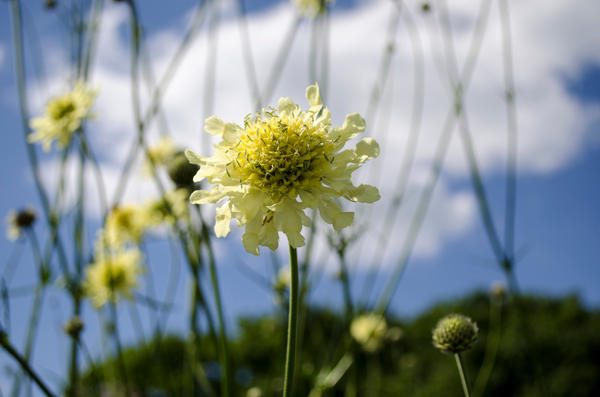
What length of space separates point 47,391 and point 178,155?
2.05 ft

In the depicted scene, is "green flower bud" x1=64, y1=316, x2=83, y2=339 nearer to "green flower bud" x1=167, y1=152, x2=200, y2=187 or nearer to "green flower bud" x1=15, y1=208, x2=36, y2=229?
"green flower bud" x1=167, y1=152, x2=200, y2=187

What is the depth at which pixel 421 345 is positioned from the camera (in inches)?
338

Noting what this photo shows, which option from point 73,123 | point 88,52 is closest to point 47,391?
point 73,123

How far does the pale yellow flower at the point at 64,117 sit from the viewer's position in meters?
1.87

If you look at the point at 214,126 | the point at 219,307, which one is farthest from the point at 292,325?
the point at 219,307

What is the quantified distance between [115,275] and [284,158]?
1.79 metres

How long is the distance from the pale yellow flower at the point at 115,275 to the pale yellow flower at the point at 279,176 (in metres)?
1.52

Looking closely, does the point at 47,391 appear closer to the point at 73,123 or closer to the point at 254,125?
the point at 254,125

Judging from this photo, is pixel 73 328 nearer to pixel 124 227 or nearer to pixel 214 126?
pixel 214 126

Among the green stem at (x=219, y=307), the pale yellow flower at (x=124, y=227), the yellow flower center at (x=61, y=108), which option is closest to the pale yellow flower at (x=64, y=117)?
the yellow flower center at (x=61, y=108)

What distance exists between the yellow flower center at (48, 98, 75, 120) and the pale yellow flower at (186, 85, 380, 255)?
1.32m

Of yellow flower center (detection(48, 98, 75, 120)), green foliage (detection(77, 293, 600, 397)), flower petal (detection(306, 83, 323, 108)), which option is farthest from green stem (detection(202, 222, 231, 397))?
green foliage (detection(77, 293, 600, 397))

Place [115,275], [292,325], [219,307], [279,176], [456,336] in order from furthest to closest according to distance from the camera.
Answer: [115,275] < [219,307] < [456,336] < [279,176] < [292,325]

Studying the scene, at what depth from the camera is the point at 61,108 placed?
6.54 ft
